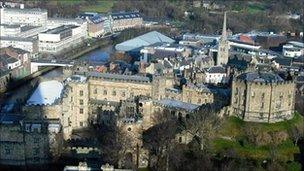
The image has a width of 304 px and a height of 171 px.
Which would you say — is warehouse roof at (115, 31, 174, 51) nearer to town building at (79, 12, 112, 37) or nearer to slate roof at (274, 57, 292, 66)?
town building at (79, 12, 112, 37)

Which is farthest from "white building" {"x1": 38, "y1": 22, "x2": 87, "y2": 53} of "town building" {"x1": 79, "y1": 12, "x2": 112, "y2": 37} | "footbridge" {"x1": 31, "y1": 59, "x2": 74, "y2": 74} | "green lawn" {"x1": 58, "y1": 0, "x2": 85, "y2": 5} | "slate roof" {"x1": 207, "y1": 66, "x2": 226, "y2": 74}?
"slate roof" {"x1": 207, "y1": 66, "x2": 226, "y2": 74}

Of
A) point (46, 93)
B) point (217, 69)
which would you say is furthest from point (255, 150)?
point (217, 69)

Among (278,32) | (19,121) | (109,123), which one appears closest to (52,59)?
(109,123)

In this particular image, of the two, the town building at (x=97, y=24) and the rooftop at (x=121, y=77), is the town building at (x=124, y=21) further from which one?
the rooftop at (x=121, y=77)

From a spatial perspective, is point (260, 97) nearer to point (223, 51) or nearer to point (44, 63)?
point (223, 51)

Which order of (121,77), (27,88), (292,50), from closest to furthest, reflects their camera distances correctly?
1. (121,77)
2. (27,88)
3. (292,50)

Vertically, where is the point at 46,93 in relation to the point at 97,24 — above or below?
above

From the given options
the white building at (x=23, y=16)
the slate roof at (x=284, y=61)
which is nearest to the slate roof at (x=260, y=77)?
the slate roof at (x=284, y=61)
